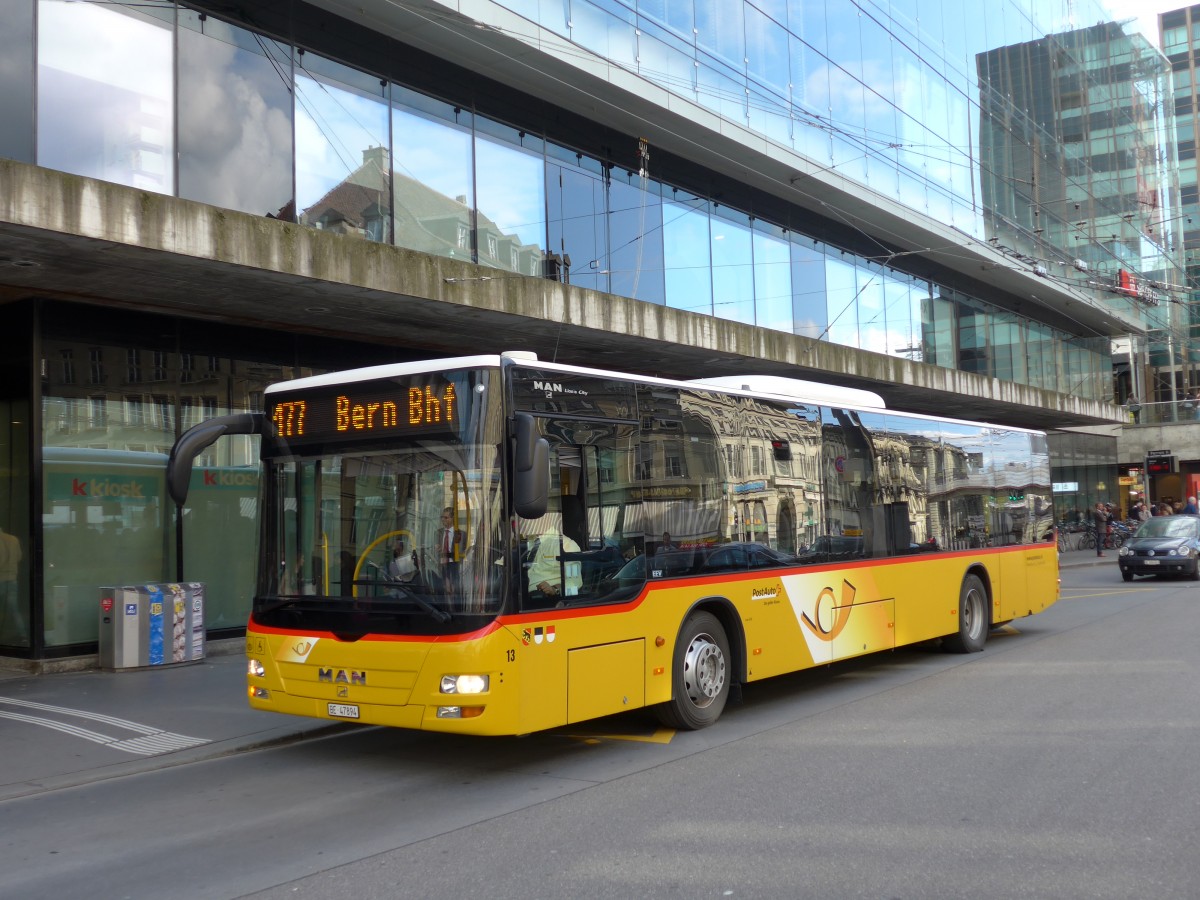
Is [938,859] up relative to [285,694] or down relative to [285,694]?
down

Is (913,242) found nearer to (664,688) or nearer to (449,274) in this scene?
(449,274)

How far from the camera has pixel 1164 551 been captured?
85.7 ft

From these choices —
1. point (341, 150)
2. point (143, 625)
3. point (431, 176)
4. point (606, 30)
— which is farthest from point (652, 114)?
point (143, 625)

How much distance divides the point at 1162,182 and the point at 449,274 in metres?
48.3

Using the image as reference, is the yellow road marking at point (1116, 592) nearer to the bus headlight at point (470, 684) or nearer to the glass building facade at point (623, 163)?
the glass building facade at point (623, 163)

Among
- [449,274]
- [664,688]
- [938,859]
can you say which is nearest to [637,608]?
[664,688]

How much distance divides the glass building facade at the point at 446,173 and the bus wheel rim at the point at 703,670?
8013mm

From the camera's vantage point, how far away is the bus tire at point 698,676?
8859mm

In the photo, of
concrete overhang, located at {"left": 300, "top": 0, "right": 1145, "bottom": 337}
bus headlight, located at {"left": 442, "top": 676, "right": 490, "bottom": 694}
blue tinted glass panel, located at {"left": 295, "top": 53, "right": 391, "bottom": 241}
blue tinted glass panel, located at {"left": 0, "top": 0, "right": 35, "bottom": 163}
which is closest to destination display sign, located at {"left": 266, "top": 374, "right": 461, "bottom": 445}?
bus headlight, located at {"left": 442, "top": 676, "right": 490, "bottom": 694}

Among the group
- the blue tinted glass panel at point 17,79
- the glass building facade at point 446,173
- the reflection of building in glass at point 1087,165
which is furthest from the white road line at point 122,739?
the reflection of building in glass at point 1087,165

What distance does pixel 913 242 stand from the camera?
29062 mm

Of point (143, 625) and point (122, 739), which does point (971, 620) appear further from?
point (143, 625)

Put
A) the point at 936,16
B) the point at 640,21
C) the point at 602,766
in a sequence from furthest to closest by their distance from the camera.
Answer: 1. the point at 936,16
2. the point at 640,21
3. the point at 602,766

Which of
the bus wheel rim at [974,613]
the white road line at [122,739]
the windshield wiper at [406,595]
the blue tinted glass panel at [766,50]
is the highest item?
the blue tinted glass panel at [766,50]
